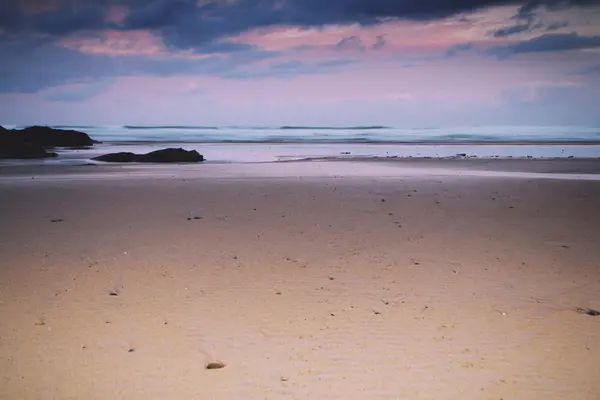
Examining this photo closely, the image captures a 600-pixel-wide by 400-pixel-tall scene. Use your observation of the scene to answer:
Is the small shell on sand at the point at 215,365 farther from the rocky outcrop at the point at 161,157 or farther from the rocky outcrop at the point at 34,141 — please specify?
the rocky outcrop at the point at 34,141

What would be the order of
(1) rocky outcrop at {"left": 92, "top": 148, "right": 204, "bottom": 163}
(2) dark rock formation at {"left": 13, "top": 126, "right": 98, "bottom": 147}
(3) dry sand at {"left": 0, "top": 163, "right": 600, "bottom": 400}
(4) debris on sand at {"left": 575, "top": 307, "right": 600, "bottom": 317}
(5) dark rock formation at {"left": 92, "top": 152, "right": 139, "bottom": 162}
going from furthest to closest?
1. (2) dark rock formation at {"left": 13, "top": 126, "right": 98, "bottom": 147}
2. (5) dark rock formation at {"left": 92, "top": 152, "right": 139, "bottom": 162}
3. (1) rocky outcrop at {"left": 92, "top": 148, "right": 204, "bottom": 163}
4. (4) debris on sand at {"left": 575, "top": 307, "right": 600, "bottom": 317}
5. (3) dry sand at {"left": 0, "top": 163, "right": 600, "bottom": 400}

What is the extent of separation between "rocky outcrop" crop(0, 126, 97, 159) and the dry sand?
44.4 feet

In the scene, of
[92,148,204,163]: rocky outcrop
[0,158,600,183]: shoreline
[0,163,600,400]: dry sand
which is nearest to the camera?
[0,163,600,400]: dry sand

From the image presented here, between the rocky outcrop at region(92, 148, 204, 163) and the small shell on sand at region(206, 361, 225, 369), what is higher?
the rocky outcrop at region(92, 148, 204, 163)

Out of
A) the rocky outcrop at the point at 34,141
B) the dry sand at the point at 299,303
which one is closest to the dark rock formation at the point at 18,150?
the rocky outcrop at the point at 34,141

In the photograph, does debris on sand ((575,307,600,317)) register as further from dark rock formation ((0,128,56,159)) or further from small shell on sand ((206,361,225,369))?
dark rock formation ((0,128,56,159))

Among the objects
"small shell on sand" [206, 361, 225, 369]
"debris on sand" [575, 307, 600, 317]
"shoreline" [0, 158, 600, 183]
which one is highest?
"shoreline" [0, 158, 600, 183]

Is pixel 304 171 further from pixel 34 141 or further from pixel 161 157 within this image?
pixel 34 141

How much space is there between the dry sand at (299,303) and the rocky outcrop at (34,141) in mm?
13545

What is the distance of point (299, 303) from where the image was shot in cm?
468

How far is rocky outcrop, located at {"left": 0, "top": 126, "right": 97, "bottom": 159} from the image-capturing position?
70.2ft

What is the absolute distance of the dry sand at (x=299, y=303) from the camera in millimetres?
3373

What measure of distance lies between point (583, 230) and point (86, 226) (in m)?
6.87

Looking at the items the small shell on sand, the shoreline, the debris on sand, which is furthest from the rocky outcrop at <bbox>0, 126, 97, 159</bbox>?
the debris on sand
